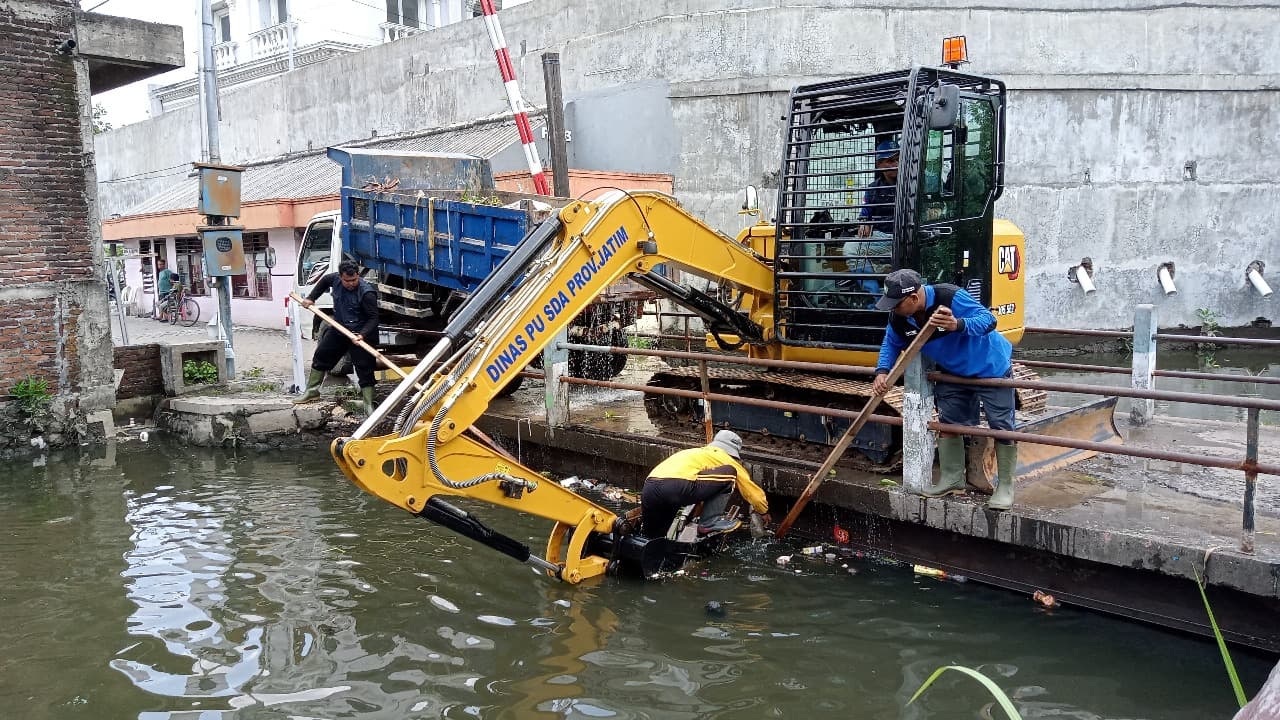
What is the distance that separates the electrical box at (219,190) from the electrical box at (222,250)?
24 centimetres

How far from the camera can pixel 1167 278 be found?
1711 centimetres

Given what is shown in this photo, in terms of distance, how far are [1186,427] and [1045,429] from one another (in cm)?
241

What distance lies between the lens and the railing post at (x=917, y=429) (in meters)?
6.12

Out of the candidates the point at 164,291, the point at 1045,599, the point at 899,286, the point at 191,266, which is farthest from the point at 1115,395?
Result: the point at 164,291

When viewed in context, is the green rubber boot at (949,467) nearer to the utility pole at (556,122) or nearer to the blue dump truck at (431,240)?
the blue dump truck at (431,240)

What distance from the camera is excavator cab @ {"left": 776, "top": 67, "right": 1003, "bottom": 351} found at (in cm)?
660

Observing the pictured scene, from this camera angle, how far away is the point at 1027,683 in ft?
15.9

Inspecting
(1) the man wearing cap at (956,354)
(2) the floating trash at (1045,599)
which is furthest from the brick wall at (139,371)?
(2) the floating trash at (1045,599)

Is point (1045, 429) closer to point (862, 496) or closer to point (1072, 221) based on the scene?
point (862, 496)

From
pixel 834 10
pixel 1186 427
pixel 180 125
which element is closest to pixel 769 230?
pixel 1186 427

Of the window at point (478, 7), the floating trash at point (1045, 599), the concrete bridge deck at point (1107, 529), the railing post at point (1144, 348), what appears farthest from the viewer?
the window at point (478, 7)

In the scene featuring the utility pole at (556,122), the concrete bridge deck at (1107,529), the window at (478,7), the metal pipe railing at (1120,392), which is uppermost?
the window at (478,7)

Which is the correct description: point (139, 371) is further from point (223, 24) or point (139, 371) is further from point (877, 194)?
point (223, 24)

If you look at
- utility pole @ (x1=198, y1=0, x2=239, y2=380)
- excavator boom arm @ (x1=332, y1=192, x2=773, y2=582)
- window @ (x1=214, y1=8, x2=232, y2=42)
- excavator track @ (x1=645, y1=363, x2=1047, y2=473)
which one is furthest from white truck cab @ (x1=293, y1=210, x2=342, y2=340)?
window @ (x1=214, y1=8, x2=232, y2=42)
